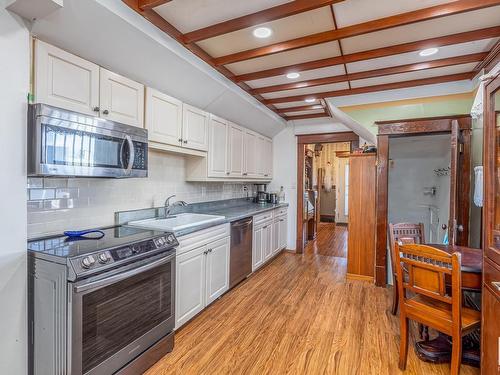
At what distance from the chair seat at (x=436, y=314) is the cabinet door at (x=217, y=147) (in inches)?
94.6

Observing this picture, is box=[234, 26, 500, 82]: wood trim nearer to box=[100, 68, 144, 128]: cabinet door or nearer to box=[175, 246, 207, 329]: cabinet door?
box=[100, 68, 144, 128]: cabinet door

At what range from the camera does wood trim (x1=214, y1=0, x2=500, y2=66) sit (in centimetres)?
178

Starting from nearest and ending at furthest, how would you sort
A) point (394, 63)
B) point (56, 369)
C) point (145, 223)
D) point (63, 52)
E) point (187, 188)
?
point (56, 369) < point (63, 52) < point (145, 223) < point (394, 63) < point (187, 188)

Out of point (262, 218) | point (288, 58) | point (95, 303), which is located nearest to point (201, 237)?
point (95, 303)

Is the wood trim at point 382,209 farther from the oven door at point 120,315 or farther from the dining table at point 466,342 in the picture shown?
the oven door at point 120,315

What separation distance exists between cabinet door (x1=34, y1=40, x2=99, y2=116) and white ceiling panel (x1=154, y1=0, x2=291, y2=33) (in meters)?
0.68

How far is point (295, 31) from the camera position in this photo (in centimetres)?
219

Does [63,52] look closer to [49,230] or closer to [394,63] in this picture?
[49,230]

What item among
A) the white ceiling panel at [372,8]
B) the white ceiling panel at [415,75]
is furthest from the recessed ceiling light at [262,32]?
the white ceiling panel at [415,75]

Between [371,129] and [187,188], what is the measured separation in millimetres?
2512

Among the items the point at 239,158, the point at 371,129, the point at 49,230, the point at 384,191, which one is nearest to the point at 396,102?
the point at 371,129

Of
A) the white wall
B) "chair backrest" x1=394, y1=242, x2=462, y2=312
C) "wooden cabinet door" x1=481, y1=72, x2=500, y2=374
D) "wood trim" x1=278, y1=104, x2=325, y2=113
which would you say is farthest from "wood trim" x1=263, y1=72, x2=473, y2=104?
the white wall

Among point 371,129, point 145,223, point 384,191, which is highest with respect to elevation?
point 371,129

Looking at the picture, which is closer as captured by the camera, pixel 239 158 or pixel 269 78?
pixel 269 78
